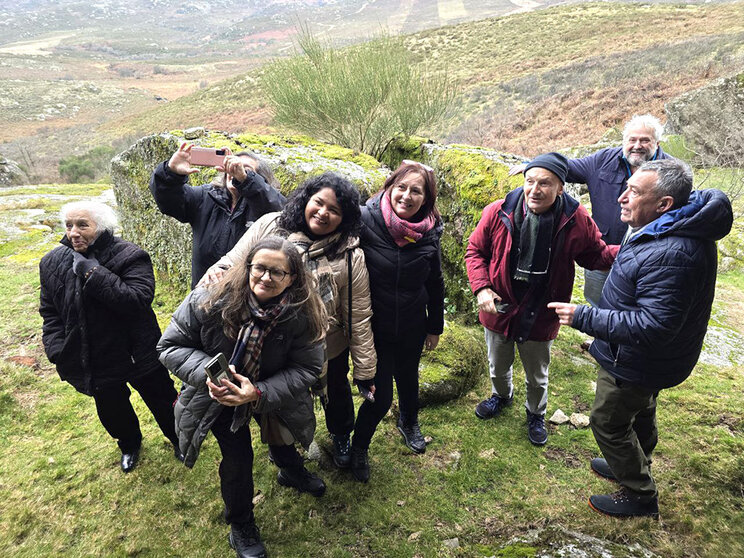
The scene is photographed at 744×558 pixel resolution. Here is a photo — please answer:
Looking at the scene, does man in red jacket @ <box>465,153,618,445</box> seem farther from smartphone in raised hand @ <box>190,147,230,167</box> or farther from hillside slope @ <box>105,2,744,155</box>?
hillside slope @ <box>105,2,744,155</box>

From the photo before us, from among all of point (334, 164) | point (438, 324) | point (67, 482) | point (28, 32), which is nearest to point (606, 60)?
point (334, 164)

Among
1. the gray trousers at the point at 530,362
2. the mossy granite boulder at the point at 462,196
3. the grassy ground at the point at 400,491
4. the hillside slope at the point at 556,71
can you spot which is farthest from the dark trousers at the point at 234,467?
the hillside slope at the point at 556,71

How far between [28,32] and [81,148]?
134m

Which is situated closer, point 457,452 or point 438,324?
point 438,324

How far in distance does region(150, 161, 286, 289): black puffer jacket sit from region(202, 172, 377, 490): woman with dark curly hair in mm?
431

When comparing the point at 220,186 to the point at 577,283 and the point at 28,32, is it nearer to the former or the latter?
the point at 577,283

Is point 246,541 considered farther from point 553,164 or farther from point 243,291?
point 553,164

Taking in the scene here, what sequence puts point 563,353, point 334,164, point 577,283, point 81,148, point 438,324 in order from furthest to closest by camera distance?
1. point 81,148
2. point 577,283
3. point 334,164
4. point 563,353
5. point 438,324

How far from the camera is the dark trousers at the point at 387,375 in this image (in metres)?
2.78

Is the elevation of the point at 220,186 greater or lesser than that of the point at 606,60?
lesser

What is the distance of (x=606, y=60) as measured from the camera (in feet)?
83.8

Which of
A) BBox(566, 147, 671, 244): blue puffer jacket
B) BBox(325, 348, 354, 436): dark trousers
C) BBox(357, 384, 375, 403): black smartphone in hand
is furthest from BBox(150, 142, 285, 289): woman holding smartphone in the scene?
BBox(566, 147, 671, 244): blue puffer jacket

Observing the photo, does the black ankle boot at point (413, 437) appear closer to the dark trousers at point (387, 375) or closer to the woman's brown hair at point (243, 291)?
the dark trousers at point (387, 375)

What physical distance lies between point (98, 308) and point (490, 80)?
3294cm
